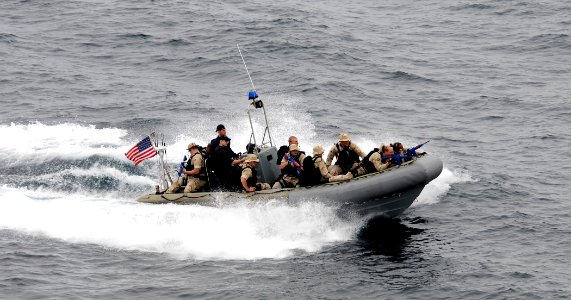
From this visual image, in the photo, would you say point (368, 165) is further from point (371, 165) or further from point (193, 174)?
point (193, 174)

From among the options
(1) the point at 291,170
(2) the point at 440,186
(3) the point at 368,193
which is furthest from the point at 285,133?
(3) the point at 368,193

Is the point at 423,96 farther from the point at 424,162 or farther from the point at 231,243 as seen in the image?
the point at 231,243

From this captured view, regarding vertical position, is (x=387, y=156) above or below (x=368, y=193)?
above

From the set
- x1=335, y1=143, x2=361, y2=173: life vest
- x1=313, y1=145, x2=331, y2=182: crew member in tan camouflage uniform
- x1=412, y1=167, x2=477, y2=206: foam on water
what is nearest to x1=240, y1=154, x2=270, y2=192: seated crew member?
x1=313, y1=145, x2=331, y2=182: crew member in tan camouflage uniform

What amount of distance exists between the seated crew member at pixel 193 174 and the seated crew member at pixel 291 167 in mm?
1772

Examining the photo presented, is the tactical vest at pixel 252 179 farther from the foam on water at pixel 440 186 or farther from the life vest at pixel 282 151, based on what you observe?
the foam on water at pixel 440 186

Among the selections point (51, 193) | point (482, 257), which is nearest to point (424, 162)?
point (482, 257)

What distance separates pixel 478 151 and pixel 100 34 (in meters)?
18.4

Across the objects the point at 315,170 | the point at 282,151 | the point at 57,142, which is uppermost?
the point at 57,142

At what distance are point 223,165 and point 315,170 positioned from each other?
2.20 metres

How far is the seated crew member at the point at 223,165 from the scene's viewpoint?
2041 centimetres

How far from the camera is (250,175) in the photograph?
19.9m

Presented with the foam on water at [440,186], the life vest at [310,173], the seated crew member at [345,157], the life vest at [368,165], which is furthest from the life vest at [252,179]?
the foam on water at [440,186]

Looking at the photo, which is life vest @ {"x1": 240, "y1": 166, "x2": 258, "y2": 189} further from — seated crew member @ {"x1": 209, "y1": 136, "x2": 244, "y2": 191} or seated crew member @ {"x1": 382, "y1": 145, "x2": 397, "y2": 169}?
seated crew member @ {"x1": 382, "y1": 145, "x2": 397, "y2": 169}
